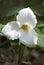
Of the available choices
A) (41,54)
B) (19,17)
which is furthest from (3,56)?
(19,17)

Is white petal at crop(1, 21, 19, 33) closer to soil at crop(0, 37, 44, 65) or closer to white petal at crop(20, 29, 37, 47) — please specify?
white petal at crop(20, 29, 37, 47)

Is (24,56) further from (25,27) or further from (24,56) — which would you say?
(25,27)

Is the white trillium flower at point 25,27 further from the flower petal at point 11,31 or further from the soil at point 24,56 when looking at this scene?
the soil at point 24,56

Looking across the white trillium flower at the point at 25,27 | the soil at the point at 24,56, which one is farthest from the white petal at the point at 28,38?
the soil at the point at 24,56

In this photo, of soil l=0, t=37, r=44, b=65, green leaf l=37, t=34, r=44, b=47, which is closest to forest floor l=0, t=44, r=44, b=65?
soil l=0, t=37, r=44, b=65

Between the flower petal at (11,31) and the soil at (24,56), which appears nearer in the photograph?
the flower petal at (11,31)

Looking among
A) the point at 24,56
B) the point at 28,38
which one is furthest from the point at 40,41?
Answer: the point at 24,56
